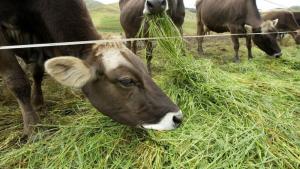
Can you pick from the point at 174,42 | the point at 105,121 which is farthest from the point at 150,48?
the point at 105,121

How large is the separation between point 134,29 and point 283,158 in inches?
191

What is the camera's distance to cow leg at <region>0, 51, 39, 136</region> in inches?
141

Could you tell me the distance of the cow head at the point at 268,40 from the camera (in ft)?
27.1

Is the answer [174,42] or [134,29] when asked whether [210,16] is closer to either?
[134,29]

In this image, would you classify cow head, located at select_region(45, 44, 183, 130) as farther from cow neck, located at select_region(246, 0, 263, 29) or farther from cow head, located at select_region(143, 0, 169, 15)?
cow neck, located at select_region(246, 0, 263, 29)

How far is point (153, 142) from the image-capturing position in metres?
3.10

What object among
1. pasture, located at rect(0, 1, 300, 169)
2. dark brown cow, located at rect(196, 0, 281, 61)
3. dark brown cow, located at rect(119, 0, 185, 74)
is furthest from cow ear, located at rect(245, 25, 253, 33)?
pasture, located at rect(0, 1, 300, 169)

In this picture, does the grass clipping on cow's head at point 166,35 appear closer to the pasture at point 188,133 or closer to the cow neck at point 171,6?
the pasture at point 188,133

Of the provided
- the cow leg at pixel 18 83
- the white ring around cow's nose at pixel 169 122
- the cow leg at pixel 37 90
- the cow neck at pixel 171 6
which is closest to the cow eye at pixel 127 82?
the white ring around cow's nose at pixel 169 122

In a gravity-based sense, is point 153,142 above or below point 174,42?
below

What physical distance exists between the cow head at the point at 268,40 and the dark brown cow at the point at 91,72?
5469mm

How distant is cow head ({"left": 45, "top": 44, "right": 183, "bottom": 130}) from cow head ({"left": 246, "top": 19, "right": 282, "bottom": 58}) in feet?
18.3

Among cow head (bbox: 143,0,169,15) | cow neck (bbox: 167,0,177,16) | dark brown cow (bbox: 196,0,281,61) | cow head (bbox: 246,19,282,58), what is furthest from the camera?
dark brown cow (bbox: 196,0,281,61)

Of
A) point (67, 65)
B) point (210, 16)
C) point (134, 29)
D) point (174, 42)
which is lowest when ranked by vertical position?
point (210, 16)
